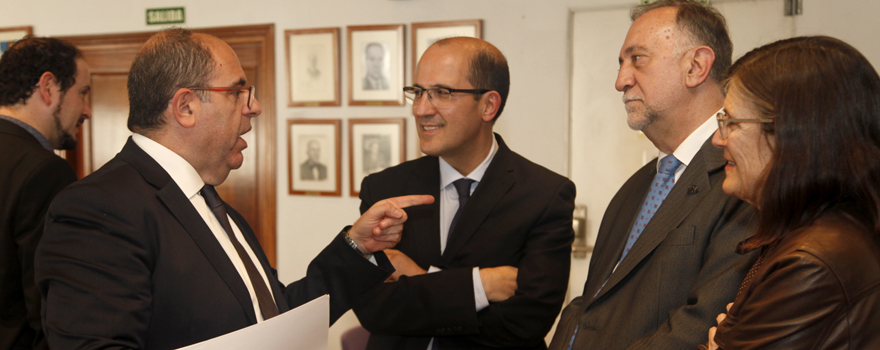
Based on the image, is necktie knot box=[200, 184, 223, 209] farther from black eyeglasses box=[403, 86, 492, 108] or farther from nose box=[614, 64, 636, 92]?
nose box=[614, 64, 636, 92]

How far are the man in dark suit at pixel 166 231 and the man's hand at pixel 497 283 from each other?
0.41m

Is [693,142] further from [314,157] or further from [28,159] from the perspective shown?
[314,157]

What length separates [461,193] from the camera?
2328 millimetres

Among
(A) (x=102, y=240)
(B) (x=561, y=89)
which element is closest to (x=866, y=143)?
(A) (x=102, y=240)

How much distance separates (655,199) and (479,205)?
66 centimetres

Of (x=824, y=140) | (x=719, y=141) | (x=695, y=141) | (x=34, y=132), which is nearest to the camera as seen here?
(x=824, y=140)

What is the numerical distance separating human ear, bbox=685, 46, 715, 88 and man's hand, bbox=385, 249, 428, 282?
1.11 metres

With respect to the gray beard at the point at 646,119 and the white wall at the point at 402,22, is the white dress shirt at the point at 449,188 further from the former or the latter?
the white wall at the point at 402,22

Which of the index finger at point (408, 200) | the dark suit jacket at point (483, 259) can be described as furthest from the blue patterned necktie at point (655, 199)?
the index finger at point (408, 200)

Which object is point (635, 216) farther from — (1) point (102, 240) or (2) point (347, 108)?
(2) point (347, 108)

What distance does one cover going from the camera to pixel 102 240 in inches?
51.4

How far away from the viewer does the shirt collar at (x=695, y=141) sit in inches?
68.0

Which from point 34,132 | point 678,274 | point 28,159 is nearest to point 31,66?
point 34,132

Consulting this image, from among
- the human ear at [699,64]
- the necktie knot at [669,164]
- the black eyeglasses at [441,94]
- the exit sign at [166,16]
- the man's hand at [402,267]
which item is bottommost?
the man's hand at [402,267]
